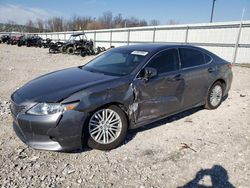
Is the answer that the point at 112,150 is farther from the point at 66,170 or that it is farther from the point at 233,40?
the point at 233,40

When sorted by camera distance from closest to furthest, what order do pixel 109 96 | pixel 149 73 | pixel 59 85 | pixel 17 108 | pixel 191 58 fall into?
pixel 17 108
pixel 109 96
pixel 59 85
pixel 149 73
pixel 191 58

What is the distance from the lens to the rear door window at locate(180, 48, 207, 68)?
4461 mm

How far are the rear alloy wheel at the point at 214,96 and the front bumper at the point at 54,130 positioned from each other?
128 inches

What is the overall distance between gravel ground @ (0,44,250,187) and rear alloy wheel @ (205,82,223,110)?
804 mm

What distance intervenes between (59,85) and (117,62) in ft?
4.27

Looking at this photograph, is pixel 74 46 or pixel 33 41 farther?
pixel 33 41

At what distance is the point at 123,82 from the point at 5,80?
22.0ft

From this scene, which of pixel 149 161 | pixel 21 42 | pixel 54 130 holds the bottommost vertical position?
pixel 21 42

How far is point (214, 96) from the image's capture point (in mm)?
5301

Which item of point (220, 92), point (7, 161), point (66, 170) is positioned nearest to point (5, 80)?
point (7, 161)

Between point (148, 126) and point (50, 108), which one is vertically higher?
point (50, 108)

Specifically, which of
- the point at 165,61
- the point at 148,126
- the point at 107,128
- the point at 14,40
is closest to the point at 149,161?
the point at 107,128

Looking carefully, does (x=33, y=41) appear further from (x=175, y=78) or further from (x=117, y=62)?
(x=175, y=78)

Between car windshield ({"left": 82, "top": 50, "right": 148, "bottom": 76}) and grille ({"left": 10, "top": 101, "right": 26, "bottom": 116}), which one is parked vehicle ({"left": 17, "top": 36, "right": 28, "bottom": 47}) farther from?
grille ({"left": 10, "top": 101, "right": 26, "bottom": 116})
